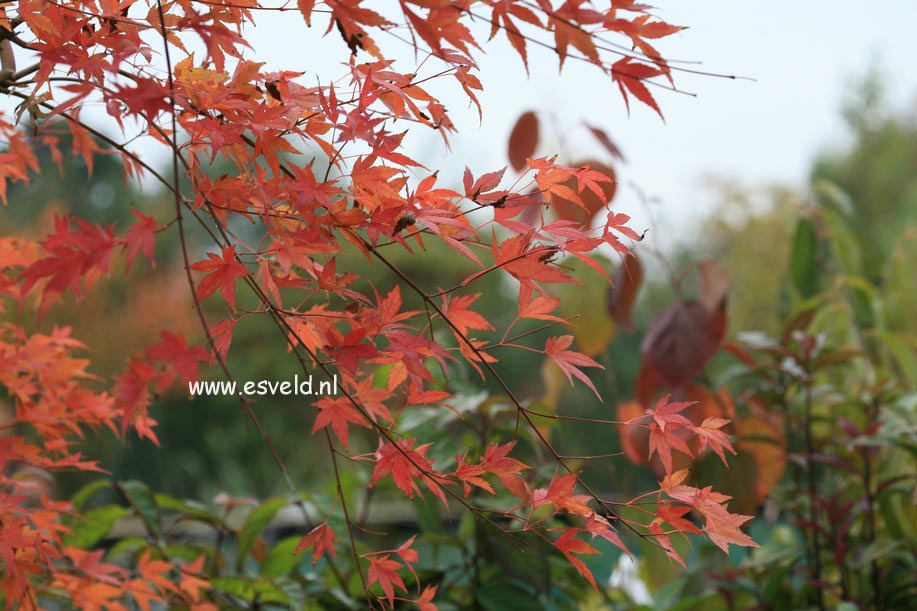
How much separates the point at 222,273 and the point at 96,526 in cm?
81

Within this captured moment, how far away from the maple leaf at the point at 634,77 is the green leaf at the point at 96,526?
94 cm

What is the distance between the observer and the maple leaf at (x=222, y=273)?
0.55 m

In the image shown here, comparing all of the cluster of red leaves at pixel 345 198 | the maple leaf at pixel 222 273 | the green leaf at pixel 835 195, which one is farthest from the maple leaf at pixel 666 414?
the green leaf at pixel 835 195

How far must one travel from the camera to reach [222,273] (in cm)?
56

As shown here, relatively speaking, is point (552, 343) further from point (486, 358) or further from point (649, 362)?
point (649, 362)

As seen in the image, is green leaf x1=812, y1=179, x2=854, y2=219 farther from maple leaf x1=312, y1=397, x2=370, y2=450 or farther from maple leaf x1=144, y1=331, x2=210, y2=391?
maple leaf x1=144, y1=331, x2=210, y2=391

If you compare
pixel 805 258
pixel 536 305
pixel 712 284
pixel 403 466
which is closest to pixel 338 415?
pixel 403 466

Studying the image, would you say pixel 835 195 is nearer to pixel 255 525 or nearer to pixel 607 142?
pixel 607 142

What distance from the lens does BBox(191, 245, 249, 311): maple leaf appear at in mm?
546

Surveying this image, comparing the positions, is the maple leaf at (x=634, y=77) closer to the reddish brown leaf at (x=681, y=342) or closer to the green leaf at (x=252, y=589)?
the reddish brown leaf at (x=681, y=342)

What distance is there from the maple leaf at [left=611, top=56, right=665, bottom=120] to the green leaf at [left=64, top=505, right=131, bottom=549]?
3.09 ft

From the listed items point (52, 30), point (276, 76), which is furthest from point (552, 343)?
point (52, 30)

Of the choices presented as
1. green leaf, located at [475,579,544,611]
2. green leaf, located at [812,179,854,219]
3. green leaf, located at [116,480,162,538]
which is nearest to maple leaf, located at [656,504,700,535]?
green leaf, located at [475,579,544,611]

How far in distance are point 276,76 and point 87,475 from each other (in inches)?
309
